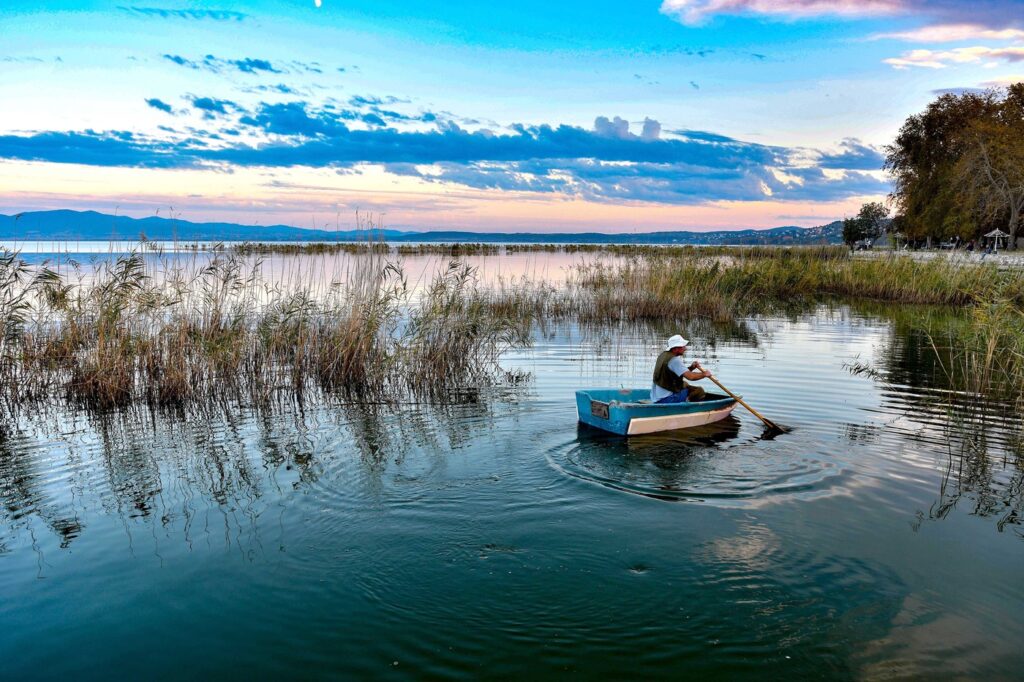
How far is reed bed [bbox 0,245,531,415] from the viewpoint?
1228cm

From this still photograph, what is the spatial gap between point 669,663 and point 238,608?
3.41 metres

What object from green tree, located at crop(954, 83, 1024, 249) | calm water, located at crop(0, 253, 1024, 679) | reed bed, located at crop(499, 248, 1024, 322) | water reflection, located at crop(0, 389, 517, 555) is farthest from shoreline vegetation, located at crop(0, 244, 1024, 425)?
green tree, located at crop(954, 83, 1024, 249)

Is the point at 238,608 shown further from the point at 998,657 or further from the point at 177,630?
the point at 998,657

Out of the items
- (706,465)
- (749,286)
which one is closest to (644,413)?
(706,465)

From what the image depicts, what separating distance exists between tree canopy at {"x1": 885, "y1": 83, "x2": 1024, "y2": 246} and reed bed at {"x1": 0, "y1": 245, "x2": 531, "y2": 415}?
4204cm

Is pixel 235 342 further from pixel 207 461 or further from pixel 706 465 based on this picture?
pixel 706 465

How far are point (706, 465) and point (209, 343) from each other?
29.4 feet

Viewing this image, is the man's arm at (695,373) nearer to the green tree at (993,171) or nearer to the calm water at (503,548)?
the calm water at (503,548)

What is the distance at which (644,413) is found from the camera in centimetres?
1005

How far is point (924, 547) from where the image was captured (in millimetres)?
6828

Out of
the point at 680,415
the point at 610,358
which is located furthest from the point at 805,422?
the point at 610,358

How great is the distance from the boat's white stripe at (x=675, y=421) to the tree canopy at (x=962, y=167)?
41.0m

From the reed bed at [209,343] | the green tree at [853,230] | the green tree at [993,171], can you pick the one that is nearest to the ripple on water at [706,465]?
the reed bed at [209,343]

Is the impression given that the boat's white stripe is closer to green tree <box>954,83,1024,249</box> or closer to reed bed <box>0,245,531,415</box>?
reed bed <box>0,245,531,415</box>
